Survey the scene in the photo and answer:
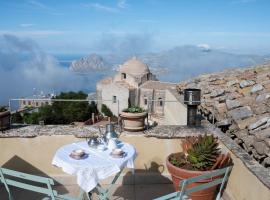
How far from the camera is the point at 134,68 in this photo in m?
56.5

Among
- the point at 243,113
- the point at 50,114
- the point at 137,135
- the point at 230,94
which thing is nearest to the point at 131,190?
the point at 137,135

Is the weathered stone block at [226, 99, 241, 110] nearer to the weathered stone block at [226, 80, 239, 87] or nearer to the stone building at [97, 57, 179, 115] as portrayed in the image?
the weathered stone block at [226, 80, 239, 87]

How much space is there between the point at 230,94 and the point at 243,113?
5.06 feet

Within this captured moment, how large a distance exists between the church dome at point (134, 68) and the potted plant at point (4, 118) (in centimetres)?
5076

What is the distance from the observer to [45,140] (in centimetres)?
519

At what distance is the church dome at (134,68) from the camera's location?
5616 centimetres

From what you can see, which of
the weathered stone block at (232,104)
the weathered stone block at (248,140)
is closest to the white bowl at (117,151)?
the weathered stone block at (248,140)

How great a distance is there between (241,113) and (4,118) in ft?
13.3

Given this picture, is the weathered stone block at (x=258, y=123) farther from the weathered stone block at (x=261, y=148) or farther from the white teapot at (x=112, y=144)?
the white teapot at (x=112, y=144)

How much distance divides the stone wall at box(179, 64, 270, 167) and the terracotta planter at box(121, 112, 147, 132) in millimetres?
1311

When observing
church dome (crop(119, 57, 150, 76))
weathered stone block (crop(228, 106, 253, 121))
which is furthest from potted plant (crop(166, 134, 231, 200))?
church dome (crop(119, 57, 150, 76))

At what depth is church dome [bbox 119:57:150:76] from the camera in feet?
184

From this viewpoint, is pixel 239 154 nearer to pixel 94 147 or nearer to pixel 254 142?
pixel 254 142

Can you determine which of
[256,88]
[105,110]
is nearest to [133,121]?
[256,88]
